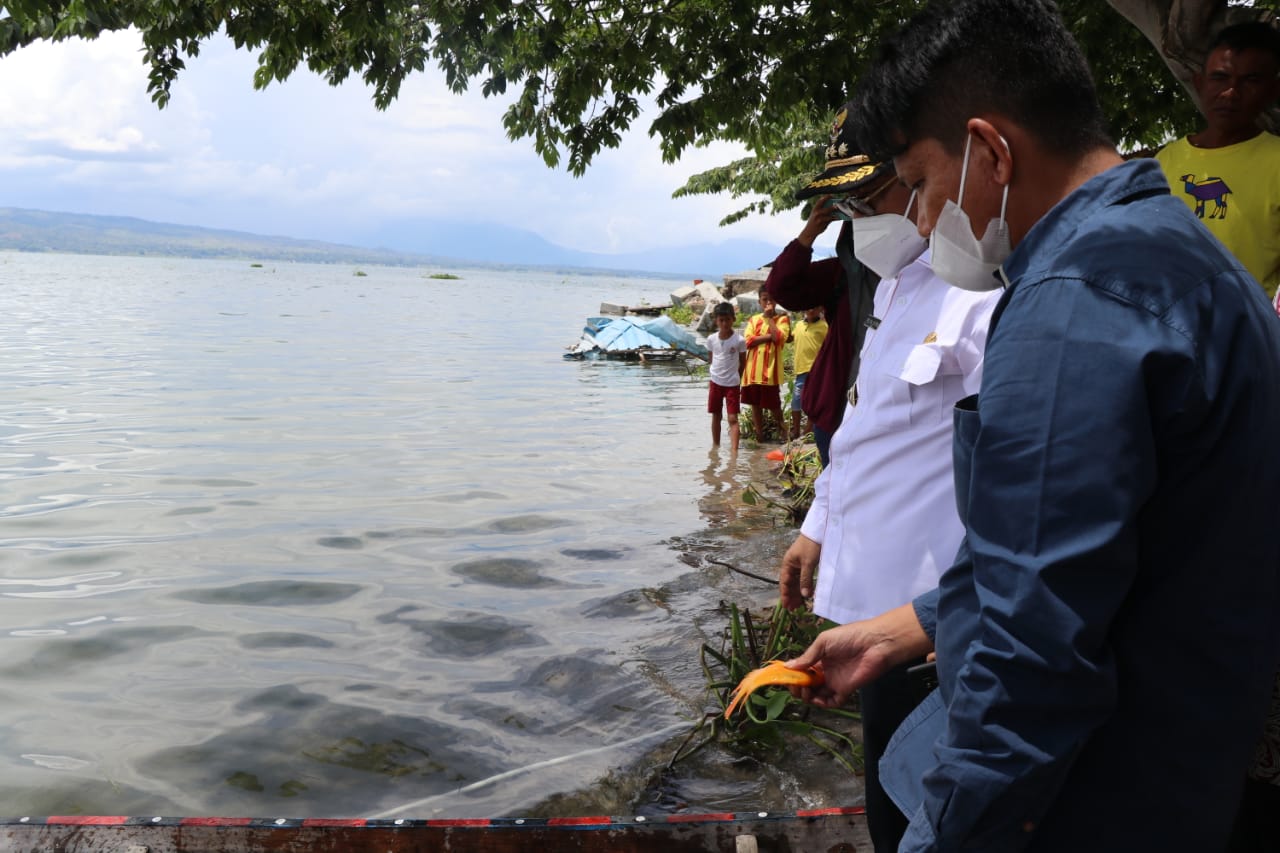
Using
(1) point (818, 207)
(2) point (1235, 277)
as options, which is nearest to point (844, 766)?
(1) point (818, 207)

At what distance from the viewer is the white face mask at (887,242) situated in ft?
8.50

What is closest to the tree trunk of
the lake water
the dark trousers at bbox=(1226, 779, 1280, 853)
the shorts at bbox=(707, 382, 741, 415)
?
the dark trousers at bbox=(1226, 779, 1280, 853)

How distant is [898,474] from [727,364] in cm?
1118

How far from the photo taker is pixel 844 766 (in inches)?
180

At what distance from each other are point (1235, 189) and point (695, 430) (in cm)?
1361

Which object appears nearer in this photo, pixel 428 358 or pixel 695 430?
pixel 695 430

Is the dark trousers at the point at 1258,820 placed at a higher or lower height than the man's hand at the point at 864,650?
lower

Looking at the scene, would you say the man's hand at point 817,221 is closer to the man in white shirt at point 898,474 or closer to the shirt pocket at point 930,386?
the man in white shirt at point 898,474

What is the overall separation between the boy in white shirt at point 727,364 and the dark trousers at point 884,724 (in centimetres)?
1098

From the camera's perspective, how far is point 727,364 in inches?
531

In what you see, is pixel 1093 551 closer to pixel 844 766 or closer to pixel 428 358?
pixel 844 766

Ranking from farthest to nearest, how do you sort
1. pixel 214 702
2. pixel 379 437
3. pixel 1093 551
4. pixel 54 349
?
pixel 54 349 < pixel 379 437 < pixel 214 702 < pixel 1093 551

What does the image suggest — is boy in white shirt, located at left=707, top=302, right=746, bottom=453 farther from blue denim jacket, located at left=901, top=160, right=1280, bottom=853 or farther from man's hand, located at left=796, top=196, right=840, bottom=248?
blue denim jacket, located at left=901, top=160, right=1280, bottom=853

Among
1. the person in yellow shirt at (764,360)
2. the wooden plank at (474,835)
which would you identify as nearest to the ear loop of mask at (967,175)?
the wooden plank at (474,835)
